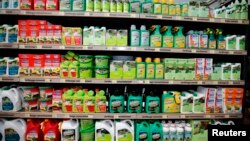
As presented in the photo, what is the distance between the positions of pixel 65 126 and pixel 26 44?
46.4 inches

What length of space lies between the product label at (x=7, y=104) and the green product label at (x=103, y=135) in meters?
1.19

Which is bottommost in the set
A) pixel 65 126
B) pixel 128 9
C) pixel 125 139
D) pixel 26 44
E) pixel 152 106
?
pixel 125 139

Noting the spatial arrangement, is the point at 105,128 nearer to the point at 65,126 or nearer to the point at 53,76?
the point at 65,126

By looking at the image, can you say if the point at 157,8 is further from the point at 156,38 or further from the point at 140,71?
the point at 140,71

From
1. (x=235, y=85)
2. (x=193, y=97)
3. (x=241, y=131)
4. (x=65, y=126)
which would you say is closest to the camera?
(x=241, y=131)

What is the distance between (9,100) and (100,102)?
46.8 inches

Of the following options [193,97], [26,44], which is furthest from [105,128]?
[26,44]

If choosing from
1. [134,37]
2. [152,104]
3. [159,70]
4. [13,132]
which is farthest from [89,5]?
[13,132]

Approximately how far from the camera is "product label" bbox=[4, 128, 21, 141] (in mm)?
2650

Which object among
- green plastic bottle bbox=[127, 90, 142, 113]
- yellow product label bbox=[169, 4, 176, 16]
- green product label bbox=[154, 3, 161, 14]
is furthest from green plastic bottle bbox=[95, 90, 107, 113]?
yellow product label bbox=[169, 4, 176, 16]

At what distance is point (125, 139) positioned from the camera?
270 cm

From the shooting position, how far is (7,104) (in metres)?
2.72

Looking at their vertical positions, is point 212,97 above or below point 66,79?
below

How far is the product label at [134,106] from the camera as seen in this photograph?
279cm
